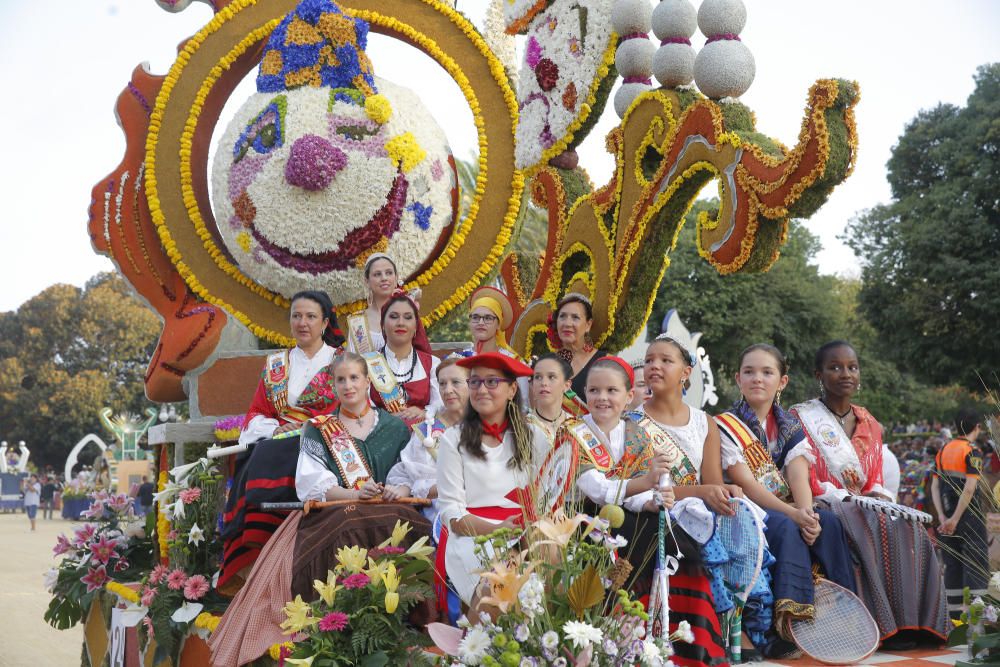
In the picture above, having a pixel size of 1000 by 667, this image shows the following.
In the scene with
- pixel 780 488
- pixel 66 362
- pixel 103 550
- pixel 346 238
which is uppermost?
pixel 346 238

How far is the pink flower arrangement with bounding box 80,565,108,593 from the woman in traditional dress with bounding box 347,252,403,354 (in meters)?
2.50

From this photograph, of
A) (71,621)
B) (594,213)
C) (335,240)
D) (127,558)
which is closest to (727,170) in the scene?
(594,213)

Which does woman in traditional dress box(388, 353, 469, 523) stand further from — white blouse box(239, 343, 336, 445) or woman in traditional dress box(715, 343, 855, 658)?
woman in traditional dress box(715, 343, 855, 658)

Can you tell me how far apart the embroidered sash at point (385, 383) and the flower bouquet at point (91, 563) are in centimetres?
252

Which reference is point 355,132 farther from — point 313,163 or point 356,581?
point 356,581

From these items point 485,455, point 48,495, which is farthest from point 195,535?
point 48,495

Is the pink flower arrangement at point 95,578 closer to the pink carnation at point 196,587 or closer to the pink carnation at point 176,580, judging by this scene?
the pink carnation at point 176,580

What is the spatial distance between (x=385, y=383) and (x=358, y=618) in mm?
2064

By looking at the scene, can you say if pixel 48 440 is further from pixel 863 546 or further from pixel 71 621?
pixel 863 546

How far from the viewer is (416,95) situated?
25.0 ft

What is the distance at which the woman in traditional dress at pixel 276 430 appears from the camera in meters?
5.15

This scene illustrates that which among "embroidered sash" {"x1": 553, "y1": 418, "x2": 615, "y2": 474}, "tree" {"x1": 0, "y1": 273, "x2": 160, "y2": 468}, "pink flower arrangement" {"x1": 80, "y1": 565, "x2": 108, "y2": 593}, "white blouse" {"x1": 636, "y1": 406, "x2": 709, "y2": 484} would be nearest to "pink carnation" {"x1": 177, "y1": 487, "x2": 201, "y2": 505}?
"pink flower arrangement" {"x1": 80, "y1": 565, "x2": 108, "y2": 593}

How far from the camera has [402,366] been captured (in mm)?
6074

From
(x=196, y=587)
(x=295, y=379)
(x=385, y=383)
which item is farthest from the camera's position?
(x=385, y=383)
